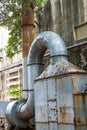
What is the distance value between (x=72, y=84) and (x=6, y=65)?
1057 centimetres

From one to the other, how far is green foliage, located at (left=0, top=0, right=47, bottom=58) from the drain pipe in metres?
1.78

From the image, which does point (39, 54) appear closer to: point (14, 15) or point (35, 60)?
point (35, 60)

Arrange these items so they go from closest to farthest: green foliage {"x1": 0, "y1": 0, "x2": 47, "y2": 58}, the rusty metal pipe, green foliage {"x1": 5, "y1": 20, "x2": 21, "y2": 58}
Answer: the rusty metal pipe → green foliage {"x1": 0, "y1": 0, "x2": 47, "y2": 58} → green foliage {"x1": 5, "y1": 20, "x2": 21, "y2": 58}

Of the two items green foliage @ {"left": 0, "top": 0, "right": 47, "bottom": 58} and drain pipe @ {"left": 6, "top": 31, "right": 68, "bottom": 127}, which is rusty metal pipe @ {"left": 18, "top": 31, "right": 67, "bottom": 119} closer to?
drain pipe @ {"left": 6, "top": 31, "right": 68, "bottom": 127}

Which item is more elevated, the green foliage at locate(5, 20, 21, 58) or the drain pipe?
the green foliage at locate(5, 20, 21, 58)

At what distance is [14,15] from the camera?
1192cm

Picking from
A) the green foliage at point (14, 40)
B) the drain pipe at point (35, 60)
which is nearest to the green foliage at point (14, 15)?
the green foliage at point (14, 40)

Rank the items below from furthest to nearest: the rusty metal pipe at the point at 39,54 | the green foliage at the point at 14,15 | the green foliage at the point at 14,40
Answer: the green foliage at the point at 14,40, the green foliage at the point at 14,15, the rusty metal pipe at the point at 39,54

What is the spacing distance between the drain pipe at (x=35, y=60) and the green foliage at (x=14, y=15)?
5.85ft

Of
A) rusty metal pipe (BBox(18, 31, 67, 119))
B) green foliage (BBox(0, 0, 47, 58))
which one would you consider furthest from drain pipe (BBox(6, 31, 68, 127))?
green foliage (BBox(0, 0, 47, 58))

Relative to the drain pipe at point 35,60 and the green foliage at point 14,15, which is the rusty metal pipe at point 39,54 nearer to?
the drain pipe at point 35,60

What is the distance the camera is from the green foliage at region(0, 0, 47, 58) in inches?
419

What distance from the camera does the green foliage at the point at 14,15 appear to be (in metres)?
10.6

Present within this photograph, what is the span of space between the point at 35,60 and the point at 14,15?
2951 mm
